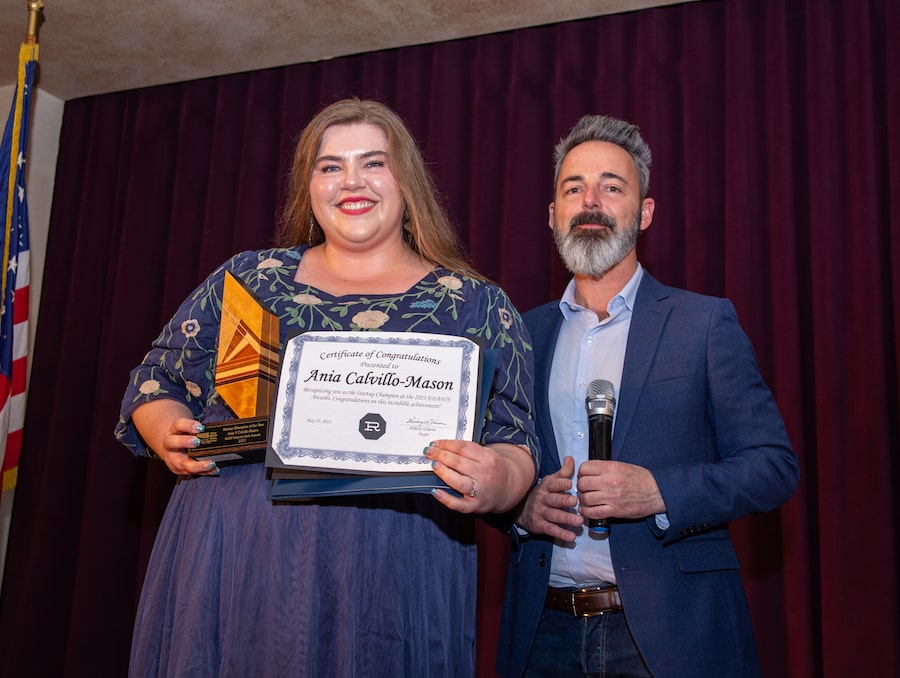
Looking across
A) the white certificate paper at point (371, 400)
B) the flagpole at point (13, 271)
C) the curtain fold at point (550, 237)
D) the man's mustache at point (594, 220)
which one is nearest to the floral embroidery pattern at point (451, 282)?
the white certificate paper at point (371, 400)

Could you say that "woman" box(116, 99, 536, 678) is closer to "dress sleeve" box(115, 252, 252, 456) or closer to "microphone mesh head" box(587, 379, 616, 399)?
"dress sleeve" box(115, 252, 252, 456)

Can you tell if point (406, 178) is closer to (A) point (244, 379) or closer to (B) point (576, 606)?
(A) point (244, 379)

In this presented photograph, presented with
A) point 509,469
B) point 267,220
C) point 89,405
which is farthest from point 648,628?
point 89,405

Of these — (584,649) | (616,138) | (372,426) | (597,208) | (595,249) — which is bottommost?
(584,649)

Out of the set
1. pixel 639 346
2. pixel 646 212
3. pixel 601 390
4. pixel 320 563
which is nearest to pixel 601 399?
pixel 601 390

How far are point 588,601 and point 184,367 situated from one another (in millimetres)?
989

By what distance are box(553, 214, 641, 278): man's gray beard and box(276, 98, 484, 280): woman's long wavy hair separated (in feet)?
2.21

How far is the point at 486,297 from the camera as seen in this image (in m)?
1.59

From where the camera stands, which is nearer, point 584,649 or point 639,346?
point 584,649

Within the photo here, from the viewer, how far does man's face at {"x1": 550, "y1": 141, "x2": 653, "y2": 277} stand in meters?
2.38

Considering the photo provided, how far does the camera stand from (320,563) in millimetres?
1391

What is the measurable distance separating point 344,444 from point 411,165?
62 cm

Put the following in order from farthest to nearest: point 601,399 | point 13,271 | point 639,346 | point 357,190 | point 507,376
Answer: point 13,271 → point 639,346 → point 601,399 → point 357,190 → point 507,376

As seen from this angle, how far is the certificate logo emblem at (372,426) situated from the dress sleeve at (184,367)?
0.37 metres
